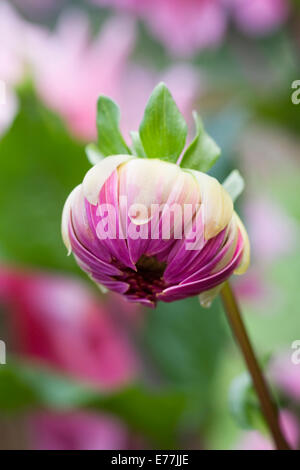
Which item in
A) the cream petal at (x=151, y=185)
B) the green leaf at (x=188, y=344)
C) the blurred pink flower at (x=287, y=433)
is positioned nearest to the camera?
the cream petal at (x=151, y=185)

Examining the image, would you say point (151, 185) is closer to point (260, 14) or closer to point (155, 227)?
point (155, 227)

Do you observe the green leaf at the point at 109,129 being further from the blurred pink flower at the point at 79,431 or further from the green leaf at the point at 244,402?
the blurred pink flower at the point at 79,431

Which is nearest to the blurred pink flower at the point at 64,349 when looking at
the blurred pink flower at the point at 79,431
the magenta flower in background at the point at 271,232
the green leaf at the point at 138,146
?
the blurred pink flower at the point at 79,431

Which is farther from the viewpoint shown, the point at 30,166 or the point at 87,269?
the point at 30,166

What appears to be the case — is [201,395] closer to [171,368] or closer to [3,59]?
[171,368]

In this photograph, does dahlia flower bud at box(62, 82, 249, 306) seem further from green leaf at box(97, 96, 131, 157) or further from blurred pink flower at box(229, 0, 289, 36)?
blurred pink flower at box(229, 0, 289, 36)
